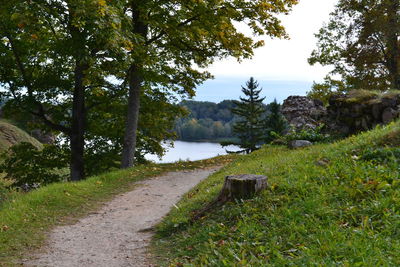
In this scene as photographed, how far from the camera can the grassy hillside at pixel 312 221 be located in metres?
5.14

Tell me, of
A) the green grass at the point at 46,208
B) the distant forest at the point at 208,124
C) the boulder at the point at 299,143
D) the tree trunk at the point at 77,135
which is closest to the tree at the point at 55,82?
the tree trunk at the point at 77,135

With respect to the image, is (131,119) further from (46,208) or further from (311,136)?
(311,136)

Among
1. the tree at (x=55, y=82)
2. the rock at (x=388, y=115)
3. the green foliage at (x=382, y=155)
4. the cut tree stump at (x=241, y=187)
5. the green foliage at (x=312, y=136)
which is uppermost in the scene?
the tree at (x=55, y=82)

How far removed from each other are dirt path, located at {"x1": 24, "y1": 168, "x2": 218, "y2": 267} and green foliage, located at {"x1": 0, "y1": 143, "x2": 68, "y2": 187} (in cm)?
835

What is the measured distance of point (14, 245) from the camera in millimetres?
7348

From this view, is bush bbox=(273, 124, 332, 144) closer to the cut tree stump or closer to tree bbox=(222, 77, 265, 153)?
the cut tree stump

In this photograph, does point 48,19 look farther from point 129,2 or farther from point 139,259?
point 139,259

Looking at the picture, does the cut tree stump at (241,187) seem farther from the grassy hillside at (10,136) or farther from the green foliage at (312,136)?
the grassy hillside at (10,136)

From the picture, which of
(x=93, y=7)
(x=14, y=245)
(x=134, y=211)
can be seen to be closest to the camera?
(x=14, y=245)

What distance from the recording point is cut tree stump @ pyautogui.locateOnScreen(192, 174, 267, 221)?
7.73 metres

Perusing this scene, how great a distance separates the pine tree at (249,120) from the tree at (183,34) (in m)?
34.2

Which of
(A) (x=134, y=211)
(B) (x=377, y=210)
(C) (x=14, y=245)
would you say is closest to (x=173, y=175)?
(A) (x=134, y=211)

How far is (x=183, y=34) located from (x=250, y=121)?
38.1 meters

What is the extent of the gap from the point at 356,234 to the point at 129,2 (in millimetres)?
12689
